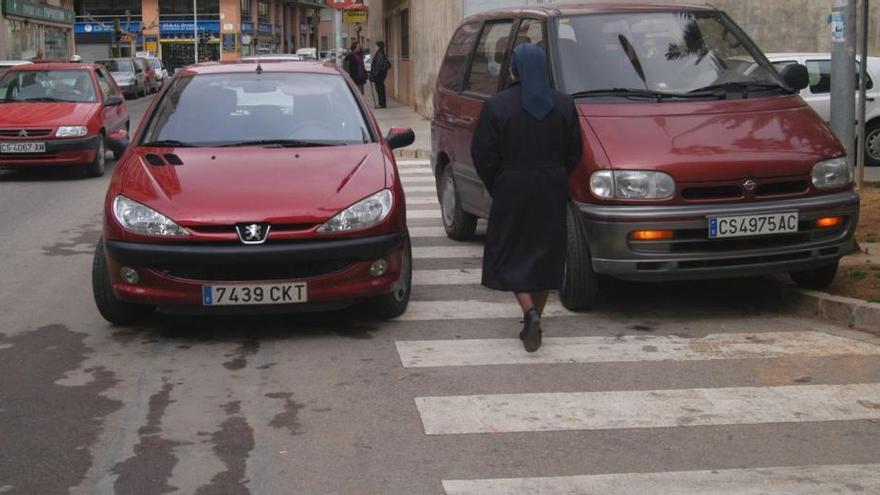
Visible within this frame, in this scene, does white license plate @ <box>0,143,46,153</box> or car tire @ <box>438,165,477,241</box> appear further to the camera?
white license plate @ <box>0,143,46,153</box>

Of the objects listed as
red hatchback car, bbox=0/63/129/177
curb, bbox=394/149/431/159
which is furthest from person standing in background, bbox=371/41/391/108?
red hatchback car, bbox=0/63/129/177

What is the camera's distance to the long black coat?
21.4 feet

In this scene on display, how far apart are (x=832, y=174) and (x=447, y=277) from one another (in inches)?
115

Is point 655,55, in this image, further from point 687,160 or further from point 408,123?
point 408,123

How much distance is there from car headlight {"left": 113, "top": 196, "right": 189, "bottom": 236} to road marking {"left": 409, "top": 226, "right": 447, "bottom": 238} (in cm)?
434

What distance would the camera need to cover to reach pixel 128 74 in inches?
1807

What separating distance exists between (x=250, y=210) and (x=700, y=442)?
290 centimetres

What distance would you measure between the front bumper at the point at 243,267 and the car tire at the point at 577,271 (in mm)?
1179

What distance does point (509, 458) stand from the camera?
16.0ft

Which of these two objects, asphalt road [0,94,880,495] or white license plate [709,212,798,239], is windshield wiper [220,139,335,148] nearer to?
asphalt road [0,94,880,495]

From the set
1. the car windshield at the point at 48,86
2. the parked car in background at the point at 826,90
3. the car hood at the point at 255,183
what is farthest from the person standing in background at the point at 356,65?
the car hood at the point at 255,183

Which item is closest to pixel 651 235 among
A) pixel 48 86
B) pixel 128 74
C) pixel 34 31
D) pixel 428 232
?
pixel 428 232

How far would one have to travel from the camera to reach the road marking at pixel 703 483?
449 centimetres

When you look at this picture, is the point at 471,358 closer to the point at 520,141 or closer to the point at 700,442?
the point at 520,141
